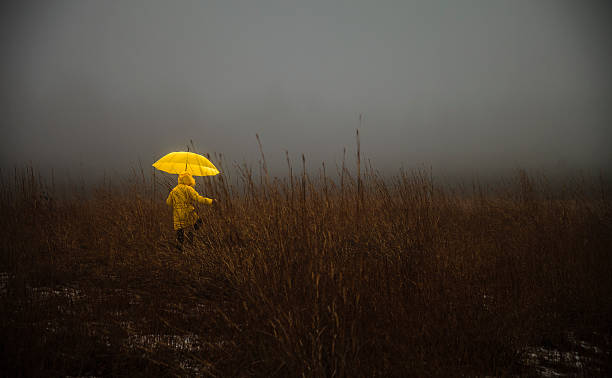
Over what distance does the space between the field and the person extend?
28cm

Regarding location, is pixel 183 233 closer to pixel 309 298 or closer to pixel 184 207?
pixel 184 207

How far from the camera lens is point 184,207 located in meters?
3.69

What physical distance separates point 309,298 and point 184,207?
279 centimetres

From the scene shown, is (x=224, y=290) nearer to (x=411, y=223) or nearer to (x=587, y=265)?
(x=411, y=223)

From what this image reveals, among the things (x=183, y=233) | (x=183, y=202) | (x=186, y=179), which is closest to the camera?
(x=183, y=202)

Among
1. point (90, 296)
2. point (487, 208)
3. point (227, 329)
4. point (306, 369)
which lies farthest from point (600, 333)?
point (487, 208)

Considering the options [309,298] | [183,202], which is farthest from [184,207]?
[309,298]

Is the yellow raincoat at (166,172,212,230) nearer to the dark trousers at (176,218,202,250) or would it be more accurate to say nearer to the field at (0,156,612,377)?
the dark trousers at (176,218,202,250)

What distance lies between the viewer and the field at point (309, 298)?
5.03 feet

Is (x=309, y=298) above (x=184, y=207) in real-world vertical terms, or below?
below

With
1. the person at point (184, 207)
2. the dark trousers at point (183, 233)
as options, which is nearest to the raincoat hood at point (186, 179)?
the person at point (184, 207)

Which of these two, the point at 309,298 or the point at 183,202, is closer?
the point at 309,298

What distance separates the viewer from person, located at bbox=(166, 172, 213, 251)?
129 inches

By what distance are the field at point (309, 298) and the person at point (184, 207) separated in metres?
0.28
